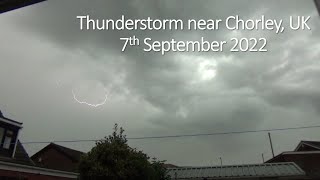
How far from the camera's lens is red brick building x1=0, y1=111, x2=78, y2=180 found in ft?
78.3

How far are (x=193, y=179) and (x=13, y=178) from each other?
1507 cm

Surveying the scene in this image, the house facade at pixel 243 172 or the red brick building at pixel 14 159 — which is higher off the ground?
the red brick building at pixel 14 159

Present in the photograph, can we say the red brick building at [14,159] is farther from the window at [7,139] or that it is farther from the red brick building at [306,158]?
the red brick building at [306,158]

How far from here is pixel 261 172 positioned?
2972 cm

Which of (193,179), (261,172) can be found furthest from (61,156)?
(261,172)

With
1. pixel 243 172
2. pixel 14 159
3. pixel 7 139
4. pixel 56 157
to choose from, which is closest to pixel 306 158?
pixel 243 172

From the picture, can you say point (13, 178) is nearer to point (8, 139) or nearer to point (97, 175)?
point (8, 139)

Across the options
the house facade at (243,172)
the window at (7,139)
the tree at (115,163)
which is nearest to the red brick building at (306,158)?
the house facade at (243,172)

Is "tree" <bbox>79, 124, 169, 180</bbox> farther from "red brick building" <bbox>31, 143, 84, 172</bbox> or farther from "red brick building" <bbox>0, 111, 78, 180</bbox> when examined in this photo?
"red brick building" <bbox>31, 143, 84, 172</bbox>

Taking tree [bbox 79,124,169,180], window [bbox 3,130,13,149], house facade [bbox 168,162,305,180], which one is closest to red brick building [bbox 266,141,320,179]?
house facade [bbox 168,162,305,180]

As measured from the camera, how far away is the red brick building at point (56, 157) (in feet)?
160

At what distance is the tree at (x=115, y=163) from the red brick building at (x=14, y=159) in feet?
27.1

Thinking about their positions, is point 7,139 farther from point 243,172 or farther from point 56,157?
point 56,157

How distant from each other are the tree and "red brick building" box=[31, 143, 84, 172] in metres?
31.1
